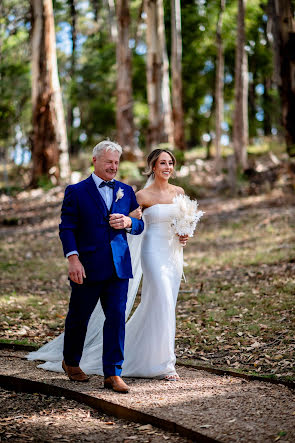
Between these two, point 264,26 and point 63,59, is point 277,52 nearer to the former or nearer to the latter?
point 264,26

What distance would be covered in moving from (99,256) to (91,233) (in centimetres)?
23

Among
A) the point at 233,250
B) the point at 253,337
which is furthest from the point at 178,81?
the point at 253,337

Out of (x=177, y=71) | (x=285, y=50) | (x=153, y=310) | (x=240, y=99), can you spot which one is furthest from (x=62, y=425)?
(x=177, y=71)

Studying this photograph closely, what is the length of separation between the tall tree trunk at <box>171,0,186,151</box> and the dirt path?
67.2 ft

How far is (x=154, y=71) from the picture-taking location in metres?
21.4

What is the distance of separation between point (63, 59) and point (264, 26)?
13.6 meters

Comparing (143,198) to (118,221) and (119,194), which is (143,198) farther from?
(118,221)

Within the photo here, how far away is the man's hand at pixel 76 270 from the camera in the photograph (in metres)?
4.96

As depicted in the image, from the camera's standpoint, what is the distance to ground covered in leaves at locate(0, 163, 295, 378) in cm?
712

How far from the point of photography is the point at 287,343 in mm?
6887

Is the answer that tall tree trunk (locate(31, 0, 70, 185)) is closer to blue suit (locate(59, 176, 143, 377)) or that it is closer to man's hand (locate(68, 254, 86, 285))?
blue suit (locate(59, 176, 143, 377))

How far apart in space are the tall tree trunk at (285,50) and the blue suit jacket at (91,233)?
11.5 m

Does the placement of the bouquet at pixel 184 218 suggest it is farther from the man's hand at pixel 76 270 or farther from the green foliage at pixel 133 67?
the green foliage at pixel 133 67

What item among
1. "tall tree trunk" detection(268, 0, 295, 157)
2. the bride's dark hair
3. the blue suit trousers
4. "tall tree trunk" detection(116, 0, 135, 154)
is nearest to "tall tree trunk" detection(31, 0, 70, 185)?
"tall tree trunk" detection(116, 0, 135, 154)
